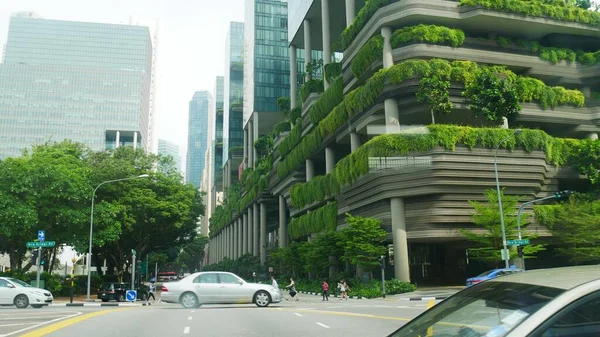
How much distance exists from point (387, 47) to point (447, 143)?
8.46 meters

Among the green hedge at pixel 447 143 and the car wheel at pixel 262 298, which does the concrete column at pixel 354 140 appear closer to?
the green hedge at pixel 447 143

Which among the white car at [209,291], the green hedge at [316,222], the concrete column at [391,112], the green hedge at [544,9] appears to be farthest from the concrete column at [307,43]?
the white car at [209,291]

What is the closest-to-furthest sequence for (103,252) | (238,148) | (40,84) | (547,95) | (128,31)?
(547,95) → (103,252) → (238,148) → (40,84) → (128,31)

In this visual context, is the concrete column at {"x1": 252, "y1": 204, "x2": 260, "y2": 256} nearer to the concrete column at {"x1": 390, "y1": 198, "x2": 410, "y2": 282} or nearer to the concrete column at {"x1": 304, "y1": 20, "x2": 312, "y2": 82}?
the concrete column at {"x1": 304, "y1": 20, "x2": 312, "y2": 82}

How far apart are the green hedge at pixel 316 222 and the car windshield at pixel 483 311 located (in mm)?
38205

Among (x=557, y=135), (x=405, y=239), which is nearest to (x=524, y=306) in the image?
(x=405, y=239)

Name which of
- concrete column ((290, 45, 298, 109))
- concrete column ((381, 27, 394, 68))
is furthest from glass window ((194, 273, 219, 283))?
concrete column ((290, 45, 298, 109))

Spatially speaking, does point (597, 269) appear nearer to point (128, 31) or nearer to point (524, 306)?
point (524, 306)

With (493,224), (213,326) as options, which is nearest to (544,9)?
(493,224)

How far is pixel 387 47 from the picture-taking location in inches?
1419

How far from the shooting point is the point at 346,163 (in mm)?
37938

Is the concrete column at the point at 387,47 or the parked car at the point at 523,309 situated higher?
the concrete column at the point at 387,47

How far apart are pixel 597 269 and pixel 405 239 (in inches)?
1200

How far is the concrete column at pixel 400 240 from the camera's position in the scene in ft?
108
